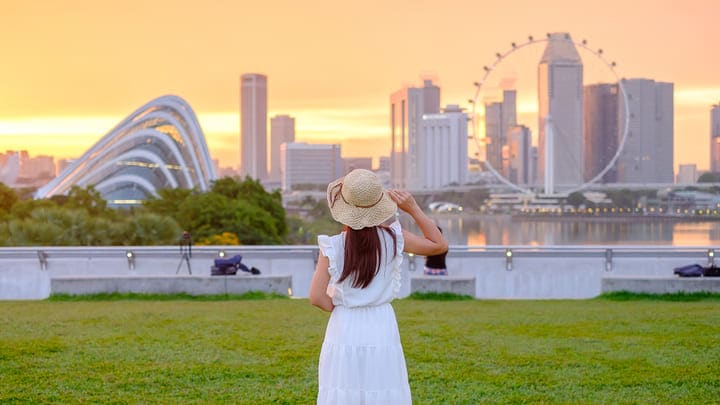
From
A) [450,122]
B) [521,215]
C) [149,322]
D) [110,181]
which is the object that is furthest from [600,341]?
[450,122]

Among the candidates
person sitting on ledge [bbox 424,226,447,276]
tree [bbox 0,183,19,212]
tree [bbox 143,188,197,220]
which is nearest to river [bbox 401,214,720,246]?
tree [bbox 143,188,197,220]

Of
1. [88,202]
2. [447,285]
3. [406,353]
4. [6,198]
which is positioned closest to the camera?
[406,353]

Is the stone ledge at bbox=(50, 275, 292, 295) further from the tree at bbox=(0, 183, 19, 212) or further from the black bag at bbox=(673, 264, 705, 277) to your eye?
the tree at bbox=(0, 183, 19, 212)

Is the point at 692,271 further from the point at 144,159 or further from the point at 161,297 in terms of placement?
the point at 144,159

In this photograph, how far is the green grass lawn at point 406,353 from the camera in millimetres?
6301

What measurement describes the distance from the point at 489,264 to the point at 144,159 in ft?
216

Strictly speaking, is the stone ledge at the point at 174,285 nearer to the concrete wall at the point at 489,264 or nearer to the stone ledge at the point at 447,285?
the stone ledge at the point at 447,285

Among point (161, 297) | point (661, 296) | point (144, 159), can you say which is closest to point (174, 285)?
point (161, 297)

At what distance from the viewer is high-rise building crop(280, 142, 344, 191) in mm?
122250

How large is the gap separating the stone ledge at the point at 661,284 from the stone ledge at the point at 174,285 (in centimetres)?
417

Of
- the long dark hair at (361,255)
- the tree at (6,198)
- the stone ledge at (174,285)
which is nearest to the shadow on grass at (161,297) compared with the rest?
the stone ledge at (174,285)

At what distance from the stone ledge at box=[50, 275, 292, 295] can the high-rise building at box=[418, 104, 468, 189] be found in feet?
301

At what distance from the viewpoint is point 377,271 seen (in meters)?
4.06

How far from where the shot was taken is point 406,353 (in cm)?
764
